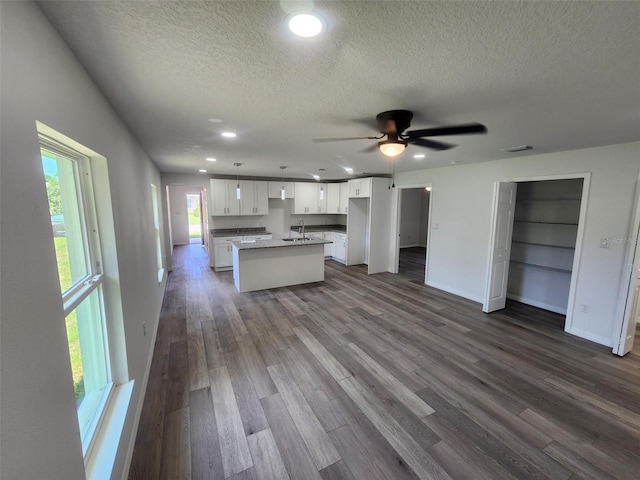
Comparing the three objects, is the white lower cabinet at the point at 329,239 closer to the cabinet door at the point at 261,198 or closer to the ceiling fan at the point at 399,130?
the cabinet door at the point at 261,198

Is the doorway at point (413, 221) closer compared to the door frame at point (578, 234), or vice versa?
the door frame at point (578, 234)

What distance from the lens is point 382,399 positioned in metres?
2.41

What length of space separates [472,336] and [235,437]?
3.07 metres

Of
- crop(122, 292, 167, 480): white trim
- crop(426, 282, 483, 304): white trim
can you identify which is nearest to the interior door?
crop(426, 282, 483, 304): white trim

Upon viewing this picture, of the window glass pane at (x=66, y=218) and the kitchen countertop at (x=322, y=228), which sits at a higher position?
the window glass pane at (x=66, y=218)

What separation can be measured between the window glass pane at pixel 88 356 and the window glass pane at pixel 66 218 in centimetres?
20

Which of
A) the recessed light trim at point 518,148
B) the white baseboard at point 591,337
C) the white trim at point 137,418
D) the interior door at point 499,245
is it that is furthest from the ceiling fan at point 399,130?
the white baseboard at point 591,337

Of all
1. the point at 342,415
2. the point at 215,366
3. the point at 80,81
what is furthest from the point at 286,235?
the point at 80,81

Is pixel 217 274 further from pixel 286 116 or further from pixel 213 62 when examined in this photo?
pixel 213 62

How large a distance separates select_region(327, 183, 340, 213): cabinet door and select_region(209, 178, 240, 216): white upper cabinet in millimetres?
2636

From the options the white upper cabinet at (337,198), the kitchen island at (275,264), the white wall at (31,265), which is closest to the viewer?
the white wall at (31,265)

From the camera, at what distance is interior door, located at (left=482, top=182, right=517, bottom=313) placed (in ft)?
13.5

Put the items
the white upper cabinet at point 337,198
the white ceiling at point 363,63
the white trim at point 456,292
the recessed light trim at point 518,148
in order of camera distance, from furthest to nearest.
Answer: the white upper cabinet at point 337,198, the white trim at point 456,292, the recessed light trim at point 518,148, the white ceiling at point 363,63

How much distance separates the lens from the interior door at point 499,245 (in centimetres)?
412
